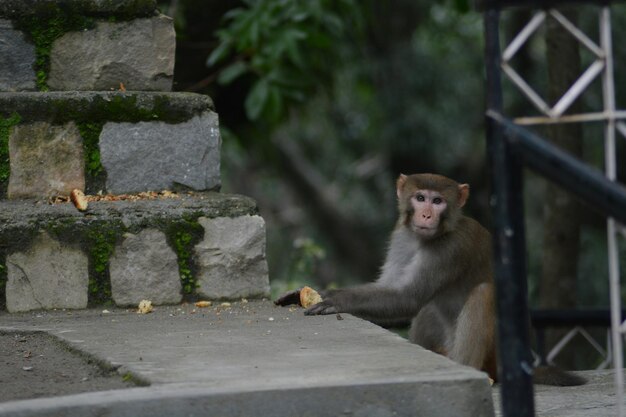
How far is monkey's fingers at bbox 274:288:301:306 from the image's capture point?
4402 millimetres

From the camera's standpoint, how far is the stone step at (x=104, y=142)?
4320 mm

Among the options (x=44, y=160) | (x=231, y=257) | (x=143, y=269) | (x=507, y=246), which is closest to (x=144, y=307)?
(x=143, y=269)

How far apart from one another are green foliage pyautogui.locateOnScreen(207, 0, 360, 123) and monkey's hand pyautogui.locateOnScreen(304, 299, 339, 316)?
237 cm

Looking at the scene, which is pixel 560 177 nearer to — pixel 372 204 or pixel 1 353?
pixel 1 353

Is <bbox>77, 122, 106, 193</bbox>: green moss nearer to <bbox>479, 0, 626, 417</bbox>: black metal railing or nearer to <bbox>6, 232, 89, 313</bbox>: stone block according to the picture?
<bbox>6, 232, 89, 313</bbox>: stone block

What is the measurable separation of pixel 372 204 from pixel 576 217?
6360 mm

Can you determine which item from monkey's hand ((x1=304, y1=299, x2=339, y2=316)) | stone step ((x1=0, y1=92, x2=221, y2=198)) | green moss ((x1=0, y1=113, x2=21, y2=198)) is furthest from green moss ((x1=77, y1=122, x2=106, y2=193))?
monkey's hand ((x1=304, y1=299, x2=339, y2=316))

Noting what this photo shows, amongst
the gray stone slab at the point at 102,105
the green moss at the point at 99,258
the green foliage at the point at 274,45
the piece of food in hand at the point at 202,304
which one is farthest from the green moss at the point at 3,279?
the green foliage at the point at 274,45

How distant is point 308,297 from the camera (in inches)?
176

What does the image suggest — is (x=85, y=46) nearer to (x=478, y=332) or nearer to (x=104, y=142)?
(x=104, y=142)

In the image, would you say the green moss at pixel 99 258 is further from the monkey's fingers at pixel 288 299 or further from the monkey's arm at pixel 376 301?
the monkey's arm at pixel 376 301

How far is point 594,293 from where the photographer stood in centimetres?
1009

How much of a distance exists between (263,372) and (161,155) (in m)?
1.76

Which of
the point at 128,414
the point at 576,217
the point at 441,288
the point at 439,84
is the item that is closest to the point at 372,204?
the point at 439,84
